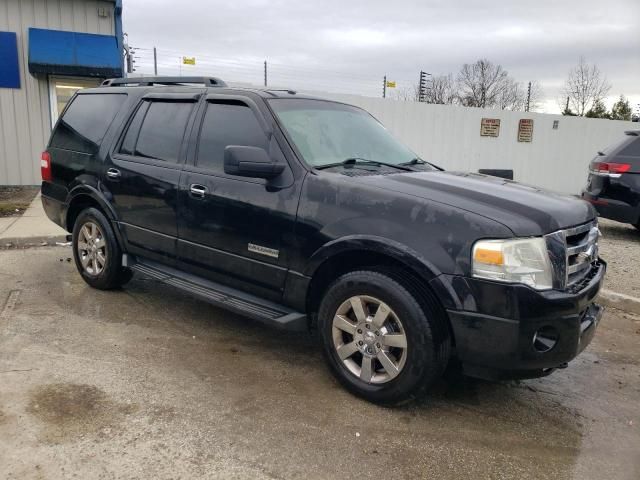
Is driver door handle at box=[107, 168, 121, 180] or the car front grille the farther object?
driver door handle at box=[107, 168, 121, 180]

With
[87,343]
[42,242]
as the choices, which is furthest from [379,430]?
[42,242]

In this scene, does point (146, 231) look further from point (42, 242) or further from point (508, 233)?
point (42, 242)

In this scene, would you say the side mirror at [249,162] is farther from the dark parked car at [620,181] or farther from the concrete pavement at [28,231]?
the dark parked car at [620,181]

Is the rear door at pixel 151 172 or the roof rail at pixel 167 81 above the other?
the roof rail at pixel 167 81

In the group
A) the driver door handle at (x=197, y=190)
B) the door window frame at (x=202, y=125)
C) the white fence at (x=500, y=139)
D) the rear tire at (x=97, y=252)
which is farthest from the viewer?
the white fence at (x=500, y=139)

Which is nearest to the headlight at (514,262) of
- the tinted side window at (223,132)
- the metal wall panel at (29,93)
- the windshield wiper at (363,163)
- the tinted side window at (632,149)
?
the windshield wiper at (363,163)

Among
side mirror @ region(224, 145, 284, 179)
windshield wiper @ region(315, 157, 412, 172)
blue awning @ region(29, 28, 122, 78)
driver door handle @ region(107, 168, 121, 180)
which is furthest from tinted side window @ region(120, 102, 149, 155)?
blue awning @ region(29, 28, 122, 78)

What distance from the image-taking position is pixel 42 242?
7285 mm

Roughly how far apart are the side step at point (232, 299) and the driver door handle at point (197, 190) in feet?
2.21

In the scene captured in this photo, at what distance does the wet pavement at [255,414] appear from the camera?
280 centimetres

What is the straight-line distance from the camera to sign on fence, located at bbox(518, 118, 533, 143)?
1491cm

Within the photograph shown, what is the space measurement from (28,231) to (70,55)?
5156 millimetres

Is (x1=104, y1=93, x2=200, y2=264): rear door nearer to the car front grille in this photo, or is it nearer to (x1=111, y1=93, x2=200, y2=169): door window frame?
(x1=111, y1=93, x2=200, y2=169): door window frame

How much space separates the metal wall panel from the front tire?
35.0 ft
